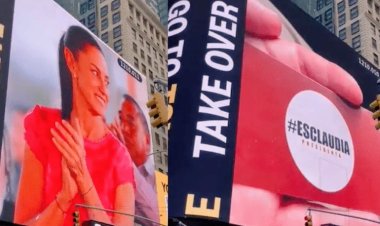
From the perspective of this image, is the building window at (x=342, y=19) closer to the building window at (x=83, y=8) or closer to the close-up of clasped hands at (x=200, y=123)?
the building window at (x=83, y=8)

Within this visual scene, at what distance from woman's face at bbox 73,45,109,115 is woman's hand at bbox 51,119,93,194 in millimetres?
2683

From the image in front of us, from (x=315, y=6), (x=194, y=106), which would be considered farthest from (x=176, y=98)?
(x=315, y=6)

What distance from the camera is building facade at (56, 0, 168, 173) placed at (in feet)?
316

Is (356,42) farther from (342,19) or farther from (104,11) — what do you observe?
(104,11)


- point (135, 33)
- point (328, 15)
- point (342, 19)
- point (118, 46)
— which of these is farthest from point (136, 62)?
point (328, 15)

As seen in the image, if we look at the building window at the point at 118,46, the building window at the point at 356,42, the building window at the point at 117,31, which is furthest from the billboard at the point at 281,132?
the building window at the point at 117,31

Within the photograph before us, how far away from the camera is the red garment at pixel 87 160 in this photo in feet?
140

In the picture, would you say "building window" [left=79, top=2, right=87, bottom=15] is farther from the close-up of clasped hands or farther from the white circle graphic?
the white circle graphic

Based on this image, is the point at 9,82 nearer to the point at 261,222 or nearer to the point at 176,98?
the point at 176,98

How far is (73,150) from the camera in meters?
45.4

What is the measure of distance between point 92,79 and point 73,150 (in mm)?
6375

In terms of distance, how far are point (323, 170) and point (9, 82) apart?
54.9ft

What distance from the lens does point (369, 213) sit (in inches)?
1693

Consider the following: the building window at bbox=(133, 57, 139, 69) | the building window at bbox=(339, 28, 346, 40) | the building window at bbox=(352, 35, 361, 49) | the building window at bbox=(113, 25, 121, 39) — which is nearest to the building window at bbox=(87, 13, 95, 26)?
the building window at bbox=(113, 25, 121, 39)
